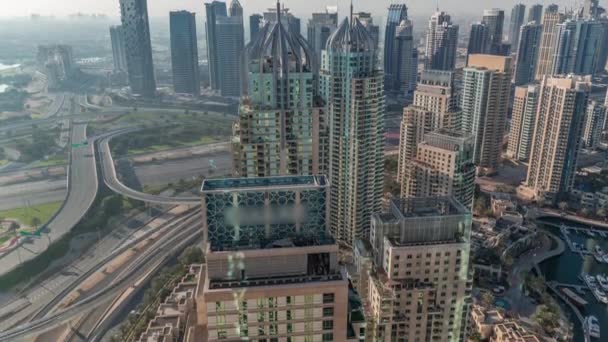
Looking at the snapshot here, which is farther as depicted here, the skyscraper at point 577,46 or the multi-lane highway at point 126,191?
the skyscraper at point 577,46

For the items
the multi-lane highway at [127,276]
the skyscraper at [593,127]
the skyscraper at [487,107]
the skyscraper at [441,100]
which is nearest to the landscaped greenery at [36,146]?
the multi-lane highway at [127,276]

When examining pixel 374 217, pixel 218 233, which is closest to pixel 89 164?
pixel 374 217

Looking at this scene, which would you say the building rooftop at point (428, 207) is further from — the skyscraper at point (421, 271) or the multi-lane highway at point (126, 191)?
the multi-lane highway at point (126, 191)

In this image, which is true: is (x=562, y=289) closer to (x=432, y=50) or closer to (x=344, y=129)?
(x=344, y=129)

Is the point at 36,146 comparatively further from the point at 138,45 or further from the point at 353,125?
the point at 353,125

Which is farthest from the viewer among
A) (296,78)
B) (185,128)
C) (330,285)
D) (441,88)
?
(185,128)

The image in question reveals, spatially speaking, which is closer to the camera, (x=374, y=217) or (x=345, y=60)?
(x=374, y=217)

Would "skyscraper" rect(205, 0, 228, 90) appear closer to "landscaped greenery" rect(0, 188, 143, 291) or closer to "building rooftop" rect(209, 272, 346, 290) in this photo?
"landscaped greenery" rect(0, 188, 143, 291)
